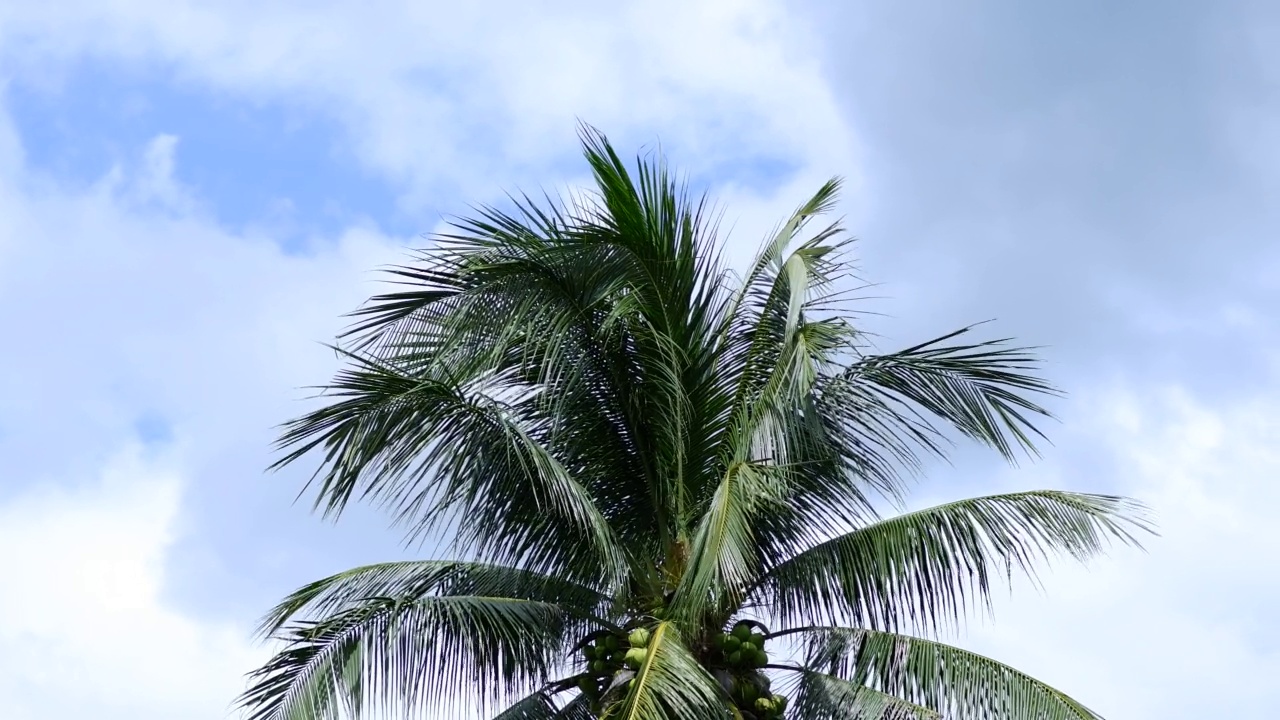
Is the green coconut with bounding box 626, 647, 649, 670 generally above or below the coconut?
below

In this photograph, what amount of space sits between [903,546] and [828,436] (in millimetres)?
976

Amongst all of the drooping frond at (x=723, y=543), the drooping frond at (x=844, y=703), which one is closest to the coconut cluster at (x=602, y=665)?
the drooping frond at (x=723, y=543)

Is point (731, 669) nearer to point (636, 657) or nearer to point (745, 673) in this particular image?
point (745, 673)

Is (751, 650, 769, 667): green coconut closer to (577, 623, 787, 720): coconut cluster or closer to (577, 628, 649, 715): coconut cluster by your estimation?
(577, 623, 787, 720): coconut cluster

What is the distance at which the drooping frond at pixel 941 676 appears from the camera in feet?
36.1

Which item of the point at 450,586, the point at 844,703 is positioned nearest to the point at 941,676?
the point at 844,703

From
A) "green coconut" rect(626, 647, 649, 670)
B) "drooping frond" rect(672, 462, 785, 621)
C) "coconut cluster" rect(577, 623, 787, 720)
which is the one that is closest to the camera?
"drooping frond" rect(672, 462, 785, 621)

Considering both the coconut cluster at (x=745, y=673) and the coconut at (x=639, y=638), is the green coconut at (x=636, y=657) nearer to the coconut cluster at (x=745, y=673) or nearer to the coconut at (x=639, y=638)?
the coconut at (x=639, y=638)

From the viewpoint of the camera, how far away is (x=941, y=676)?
441 inches

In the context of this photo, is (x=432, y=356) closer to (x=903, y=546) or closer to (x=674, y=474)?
(x=674, y=474)

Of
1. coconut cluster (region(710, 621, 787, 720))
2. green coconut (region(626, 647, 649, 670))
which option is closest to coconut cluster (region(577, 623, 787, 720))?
coconut cluster (region(710, 621, 787, 720))

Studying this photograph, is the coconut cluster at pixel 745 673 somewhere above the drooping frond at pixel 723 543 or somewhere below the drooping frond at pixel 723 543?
below

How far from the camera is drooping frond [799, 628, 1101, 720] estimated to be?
11.0 m

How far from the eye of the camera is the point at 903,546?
11.5m
